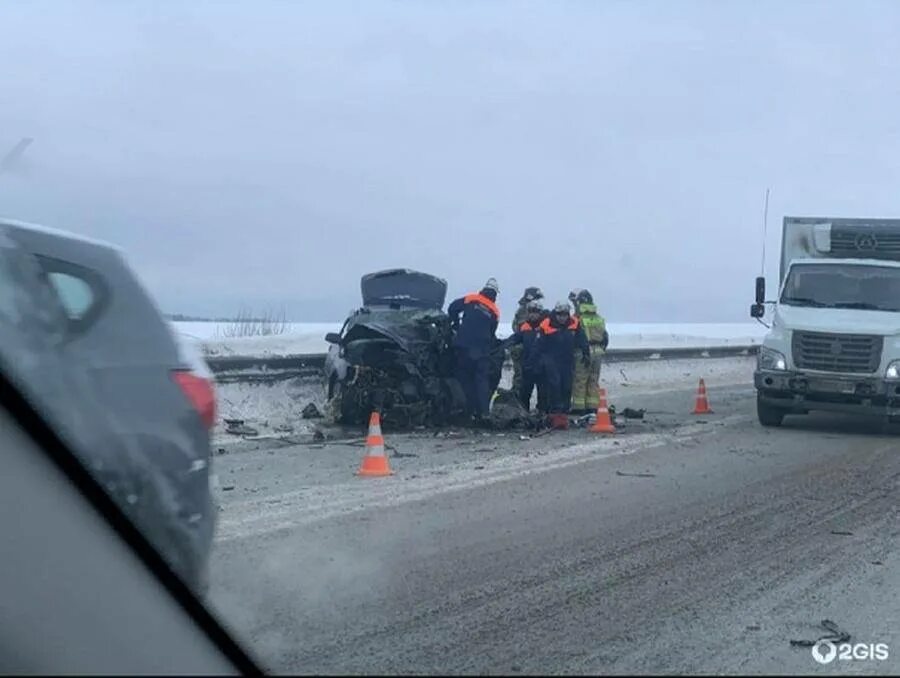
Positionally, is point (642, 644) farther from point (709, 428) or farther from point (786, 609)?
point (709, 428)

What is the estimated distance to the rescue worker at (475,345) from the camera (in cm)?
1553

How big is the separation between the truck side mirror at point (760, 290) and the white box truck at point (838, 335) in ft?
0.05

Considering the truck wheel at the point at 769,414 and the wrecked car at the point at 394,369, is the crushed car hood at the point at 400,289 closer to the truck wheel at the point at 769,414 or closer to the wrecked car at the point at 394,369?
the wrecked car at the point at 394,369

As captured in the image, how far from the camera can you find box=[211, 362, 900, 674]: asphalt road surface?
499cm

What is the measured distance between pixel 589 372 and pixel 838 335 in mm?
Result: 3711

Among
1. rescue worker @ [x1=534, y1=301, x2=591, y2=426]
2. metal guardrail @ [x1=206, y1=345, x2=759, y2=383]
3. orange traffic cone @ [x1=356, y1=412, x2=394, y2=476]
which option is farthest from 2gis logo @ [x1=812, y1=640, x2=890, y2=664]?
rescue worker @ [x1=534, y1=301, x2=591, y2=426]

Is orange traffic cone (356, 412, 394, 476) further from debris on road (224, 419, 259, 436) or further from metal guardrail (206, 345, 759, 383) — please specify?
debris on road (224, 419, 259, 436)

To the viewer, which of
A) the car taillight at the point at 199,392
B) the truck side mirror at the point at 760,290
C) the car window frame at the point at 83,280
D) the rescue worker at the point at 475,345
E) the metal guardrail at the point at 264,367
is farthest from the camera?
the truck side mirror at the point at 760,290

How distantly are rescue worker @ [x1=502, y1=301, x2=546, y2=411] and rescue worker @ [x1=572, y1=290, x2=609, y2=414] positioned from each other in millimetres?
876

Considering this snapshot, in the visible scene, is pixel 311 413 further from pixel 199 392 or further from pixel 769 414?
pixel 199 392

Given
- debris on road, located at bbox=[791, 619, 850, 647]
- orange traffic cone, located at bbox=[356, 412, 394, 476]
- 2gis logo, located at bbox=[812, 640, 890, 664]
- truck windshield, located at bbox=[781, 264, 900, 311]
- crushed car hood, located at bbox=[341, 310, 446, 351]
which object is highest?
truck windshield, located at bbox=[781, 264, 900, 311]

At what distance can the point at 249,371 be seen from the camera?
50.3ft

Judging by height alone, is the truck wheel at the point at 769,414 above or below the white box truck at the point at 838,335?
below

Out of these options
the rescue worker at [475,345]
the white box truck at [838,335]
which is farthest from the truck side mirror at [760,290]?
the rescue worker at [475,345]
